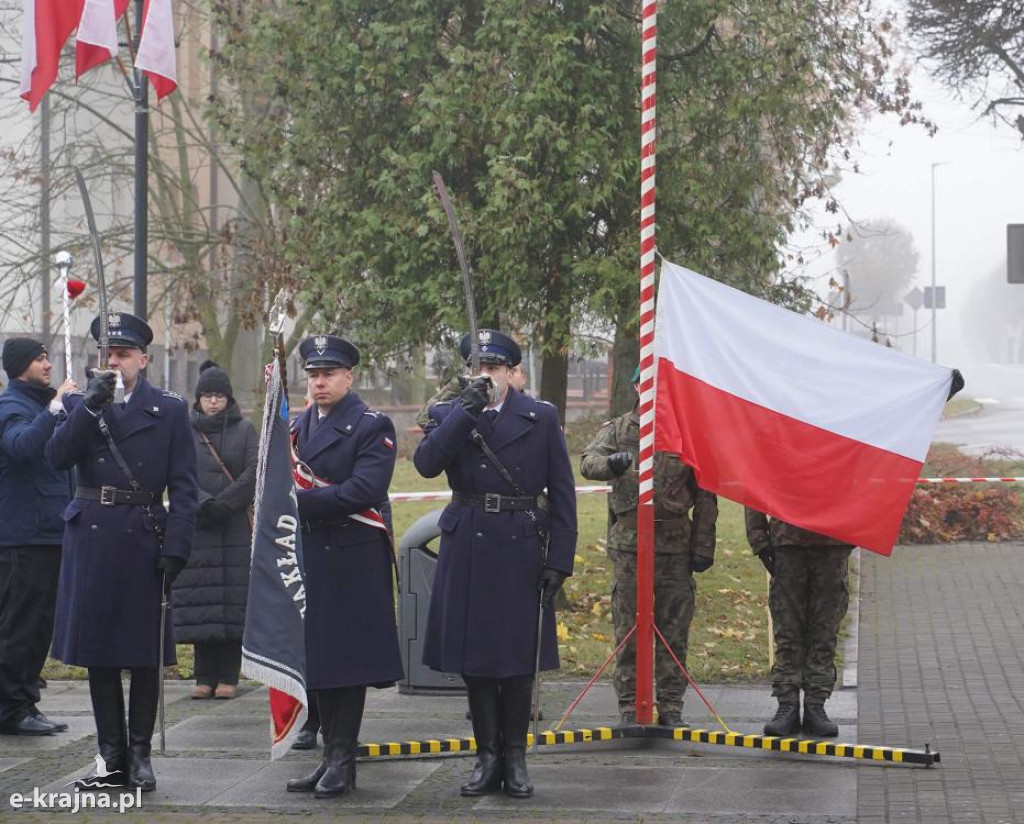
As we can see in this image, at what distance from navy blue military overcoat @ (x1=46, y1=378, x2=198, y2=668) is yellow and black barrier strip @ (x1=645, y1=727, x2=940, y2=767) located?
8.29 ft

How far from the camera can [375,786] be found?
772 centimetres

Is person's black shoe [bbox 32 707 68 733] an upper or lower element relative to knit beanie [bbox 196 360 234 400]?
lower

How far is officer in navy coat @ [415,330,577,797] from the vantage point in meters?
7.52

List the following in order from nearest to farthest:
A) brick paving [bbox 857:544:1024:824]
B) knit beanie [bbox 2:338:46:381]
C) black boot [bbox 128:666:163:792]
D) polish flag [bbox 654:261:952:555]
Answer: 1. brick paving [bbox 857:544:1024:824]
2. black boot [bbox 128:666:163:792]
3. polish flag [bbox 654:261:952:555]
4. knit beanie [bbox 2:338:46:381]

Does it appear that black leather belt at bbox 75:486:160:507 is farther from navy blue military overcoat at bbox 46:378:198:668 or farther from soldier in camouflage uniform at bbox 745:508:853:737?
soldier in camouflage uniform at bbox 745:508:853:737

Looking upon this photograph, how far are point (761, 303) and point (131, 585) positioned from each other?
11.1 feet

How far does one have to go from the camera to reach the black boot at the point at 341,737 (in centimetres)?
749

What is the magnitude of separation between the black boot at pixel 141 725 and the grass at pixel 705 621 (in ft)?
12.2

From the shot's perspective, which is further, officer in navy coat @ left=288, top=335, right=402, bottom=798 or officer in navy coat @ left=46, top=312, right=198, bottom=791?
officer in navy coat @ left=46, top=312, right=198, bottom=791

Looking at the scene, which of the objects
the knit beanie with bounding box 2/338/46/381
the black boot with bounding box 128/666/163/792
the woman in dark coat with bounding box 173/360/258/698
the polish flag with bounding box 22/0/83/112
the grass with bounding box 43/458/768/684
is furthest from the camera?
the polish flag with bounding box 22/0/83/112

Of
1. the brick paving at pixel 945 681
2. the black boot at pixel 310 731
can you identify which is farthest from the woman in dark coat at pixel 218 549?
the brick paving at pixel 945 681

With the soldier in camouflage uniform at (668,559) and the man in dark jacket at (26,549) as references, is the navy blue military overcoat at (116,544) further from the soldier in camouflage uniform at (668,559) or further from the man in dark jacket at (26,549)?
the soldier in camouflage uniform at (668,559)

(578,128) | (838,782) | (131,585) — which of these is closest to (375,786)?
(131,585)

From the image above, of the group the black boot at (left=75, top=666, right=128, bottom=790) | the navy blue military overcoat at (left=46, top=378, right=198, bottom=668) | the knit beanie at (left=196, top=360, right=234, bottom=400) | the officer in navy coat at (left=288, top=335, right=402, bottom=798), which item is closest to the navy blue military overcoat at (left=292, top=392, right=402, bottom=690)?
the officer in navy coat at (left=288, top=335, right=402, bottom=798)
